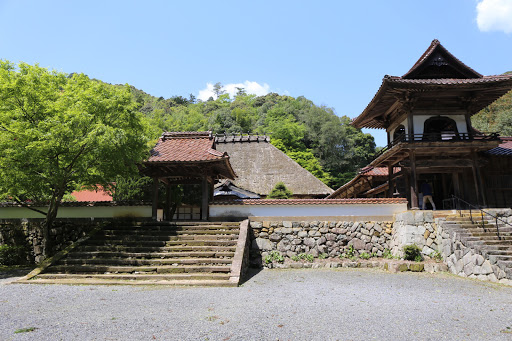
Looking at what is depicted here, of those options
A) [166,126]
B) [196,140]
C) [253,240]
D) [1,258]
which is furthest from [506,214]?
[166,126]

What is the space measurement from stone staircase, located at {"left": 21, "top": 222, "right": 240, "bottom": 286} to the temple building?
720cm

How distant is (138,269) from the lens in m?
8.76

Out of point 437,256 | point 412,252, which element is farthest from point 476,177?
Result: point 412,252

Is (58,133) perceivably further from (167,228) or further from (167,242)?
Result: (167,228)

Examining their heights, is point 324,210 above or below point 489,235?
above

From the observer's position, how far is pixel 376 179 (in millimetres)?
18609

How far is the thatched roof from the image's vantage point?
19844 mm

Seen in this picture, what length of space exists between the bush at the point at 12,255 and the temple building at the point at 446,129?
45.7ft

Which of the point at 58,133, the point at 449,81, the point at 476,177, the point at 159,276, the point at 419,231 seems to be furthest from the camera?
the point at 476,177

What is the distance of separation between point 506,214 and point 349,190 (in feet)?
32.3

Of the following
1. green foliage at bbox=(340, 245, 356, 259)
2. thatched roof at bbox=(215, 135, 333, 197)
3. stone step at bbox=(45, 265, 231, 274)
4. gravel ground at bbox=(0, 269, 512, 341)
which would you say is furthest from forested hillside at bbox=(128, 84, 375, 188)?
gravel ground at bbox=(0, 269, 512, 341)

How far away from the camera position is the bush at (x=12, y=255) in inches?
445

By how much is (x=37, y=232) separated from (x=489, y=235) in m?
15.0

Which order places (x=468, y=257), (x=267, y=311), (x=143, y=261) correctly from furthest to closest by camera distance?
(x=143, y=261)
(x=468, y=257)
(x=267, y=311)
